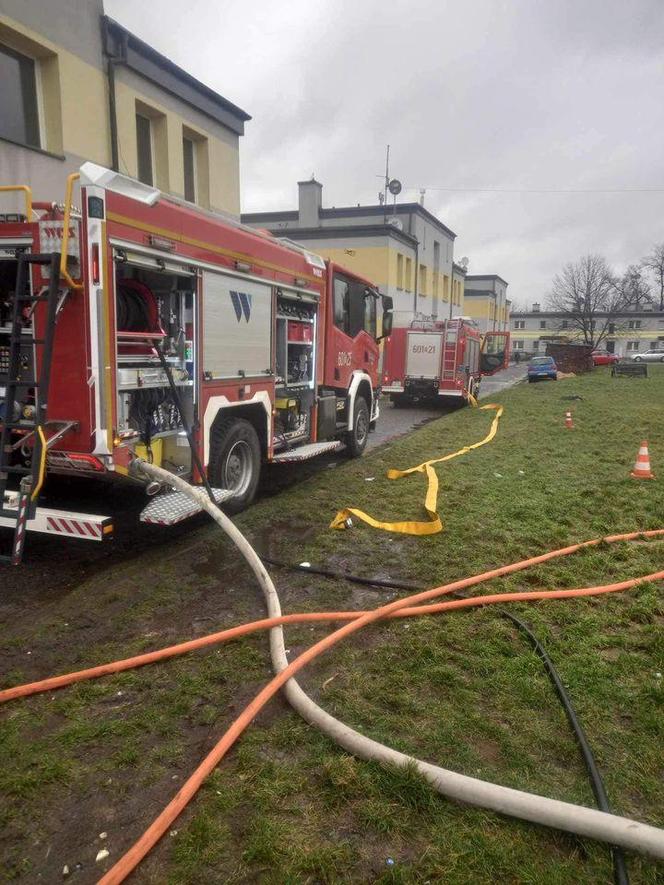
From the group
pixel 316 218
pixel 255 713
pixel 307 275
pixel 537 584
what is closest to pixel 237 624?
pixel 255 713

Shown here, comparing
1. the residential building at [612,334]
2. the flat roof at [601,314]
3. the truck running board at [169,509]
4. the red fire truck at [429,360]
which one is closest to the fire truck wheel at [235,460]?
the truck running board at [169,509]

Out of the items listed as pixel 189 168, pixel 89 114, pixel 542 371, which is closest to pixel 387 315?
pixel 89 114

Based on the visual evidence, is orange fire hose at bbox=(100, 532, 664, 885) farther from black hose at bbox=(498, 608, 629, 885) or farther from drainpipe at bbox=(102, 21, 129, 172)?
drainpipe at bbox=(102, 21, 129, 172)

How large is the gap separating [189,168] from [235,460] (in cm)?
1003

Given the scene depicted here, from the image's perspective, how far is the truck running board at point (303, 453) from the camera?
7.05 metres

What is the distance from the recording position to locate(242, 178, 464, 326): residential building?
2914cm

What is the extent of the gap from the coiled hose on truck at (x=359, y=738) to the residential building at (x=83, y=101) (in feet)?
24.4

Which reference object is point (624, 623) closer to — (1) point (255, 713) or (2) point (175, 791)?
(1) point (255, 713)

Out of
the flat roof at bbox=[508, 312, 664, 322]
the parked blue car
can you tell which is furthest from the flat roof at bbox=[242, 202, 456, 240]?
the flat roof at bbox=[508, 312, 664, 322]

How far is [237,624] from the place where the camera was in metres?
3.78

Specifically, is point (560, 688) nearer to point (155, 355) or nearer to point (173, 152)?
point (155, 355)

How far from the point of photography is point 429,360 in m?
18.3

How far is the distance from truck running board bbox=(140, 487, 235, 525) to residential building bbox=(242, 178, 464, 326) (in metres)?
22.8

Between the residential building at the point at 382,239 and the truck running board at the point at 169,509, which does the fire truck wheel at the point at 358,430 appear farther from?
the residential building at the point at 382,239
